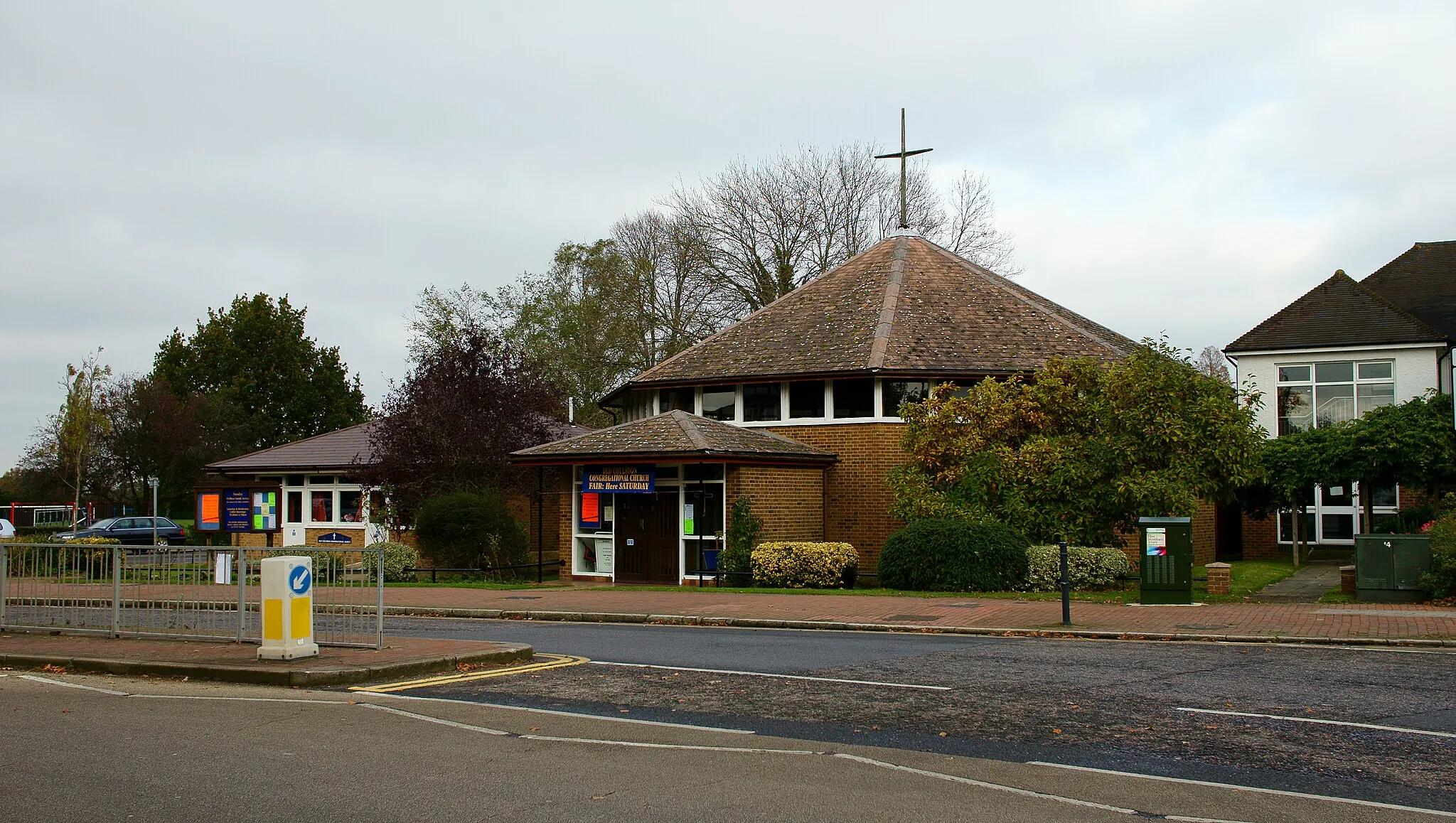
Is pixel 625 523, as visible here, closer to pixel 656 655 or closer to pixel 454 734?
pixel 656 655

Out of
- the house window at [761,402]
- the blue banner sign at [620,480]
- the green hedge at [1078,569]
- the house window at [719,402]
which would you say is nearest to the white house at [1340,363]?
the green hedge at [1078,569]

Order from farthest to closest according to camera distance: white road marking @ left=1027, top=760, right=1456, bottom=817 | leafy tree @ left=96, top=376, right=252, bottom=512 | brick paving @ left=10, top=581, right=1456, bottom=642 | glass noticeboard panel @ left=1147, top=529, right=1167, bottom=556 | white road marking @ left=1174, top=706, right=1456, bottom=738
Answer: leafy tree @ left=96, top=376, right=252, bottom=512, glass noticeboard panel @ left=1147, top=529, right=1167, bottom=556, brick paving @ left=10, top=581, right=1456, bottom=642, white road marking @ left=1174, top=706, right=1456, bottom=738, white road marking @ left=1027, top=760, right=1456, bottom=817

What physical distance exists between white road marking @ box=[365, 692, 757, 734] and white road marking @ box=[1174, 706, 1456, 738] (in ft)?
12.8

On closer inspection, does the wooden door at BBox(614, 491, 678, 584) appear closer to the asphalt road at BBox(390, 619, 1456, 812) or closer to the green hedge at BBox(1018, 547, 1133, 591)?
the green hedge at BBox(1018, 547, 1133, 591)

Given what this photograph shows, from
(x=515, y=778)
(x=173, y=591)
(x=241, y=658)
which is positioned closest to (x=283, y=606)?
(x=241, y=658)

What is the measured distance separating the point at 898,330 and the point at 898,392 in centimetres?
205

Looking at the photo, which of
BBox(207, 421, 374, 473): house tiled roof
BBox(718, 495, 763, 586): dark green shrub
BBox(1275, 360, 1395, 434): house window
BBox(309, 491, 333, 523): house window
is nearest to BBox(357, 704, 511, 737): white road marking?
BBox(718, 495, 763, 586): dark green shrub

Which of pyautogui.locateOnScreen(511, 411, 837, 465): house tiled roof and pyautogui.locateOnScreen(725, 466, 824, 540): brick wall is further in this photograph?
pyautogui.locateOnScreen(725, 466, 824, 540): brick wall

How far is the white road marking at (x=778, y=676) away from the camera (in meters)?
11.0

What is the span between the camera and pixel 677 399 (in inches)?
1194

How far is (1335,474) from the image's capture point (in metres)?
27.3

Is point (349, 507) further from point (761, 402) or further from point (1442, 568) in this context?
point (1442, 568)

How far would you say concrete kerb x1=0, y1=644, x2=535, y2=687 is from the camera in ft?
37.0

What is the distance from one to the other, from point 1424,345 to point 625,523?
21673 millimetres
